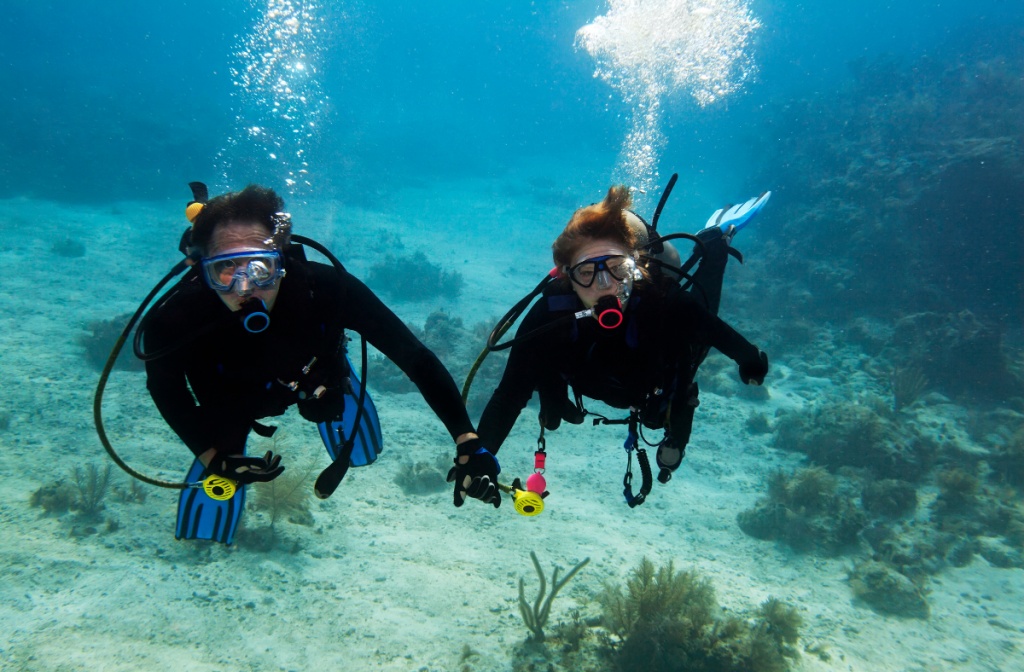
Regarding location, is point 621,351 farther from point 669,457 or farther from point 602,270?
point 669,457

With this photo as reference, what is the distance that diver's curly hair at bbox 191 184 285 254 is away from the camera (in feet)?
8.82

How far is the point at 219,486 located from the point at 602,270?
8.16 ft

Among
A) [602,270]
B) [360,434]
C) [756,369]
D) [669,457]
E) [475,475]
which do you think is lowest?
[475,475]

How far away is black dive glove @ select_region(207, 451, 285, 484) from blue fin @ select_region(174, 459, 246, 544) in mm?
1628

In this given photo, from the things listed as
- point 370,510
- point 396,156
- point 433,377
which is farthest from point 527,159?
point 433,377

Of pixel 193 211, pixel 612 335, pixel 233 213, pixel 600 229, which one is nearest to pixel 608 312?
pixel 612 335

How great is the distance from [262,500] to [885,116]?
2919 centimetres

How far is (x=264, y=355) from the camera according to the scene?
2801mm

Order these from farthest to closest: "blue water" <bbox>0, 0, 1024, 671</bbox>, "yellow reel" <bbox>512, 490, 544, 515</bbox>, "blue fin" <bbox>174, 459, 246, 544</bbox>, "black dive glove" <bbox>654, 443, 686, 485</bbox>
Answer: "blue water" <bbox>0, 0, 1024, 671</bbox>
"blue fin" <bbox>174, 459, 246, 544</bbox>
"black dive glove" <bbox>654, 443, 686, 485</bbox>
"yellow reel" <bbox>512, 490, 544, 515</bbox>

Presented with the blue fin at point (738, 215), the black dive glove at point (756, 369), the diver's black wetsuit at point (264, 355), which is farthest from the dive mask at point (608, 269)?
the blue fin at point (738, 215)

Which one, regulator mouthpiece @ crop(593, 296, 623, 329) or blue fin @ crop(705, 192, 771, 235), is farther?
blue fin @ crop(705, 192, 771, 235)

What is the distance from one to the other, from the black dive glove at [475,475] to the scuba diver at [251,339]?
0.02 m

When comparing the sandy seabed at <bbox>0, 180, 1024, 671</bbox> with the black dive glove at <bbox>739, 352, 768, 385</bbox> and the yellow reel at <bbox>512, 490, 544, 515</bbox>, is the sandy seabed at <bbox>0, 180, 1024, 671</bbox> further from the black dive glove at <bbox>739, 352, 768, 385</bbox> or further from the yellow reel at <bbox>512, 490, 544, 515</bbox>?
the black dive glove at <bbox>739, 352, 768, 385</bbox>

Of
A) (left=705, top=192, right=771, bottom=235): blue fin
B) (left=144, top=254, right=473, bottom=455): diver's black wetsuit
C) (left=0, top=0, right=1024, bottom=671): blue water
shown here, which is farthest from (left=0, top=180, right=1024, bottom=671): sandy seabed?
(left=705, top=192, right=771, bottom=235): blue fin
